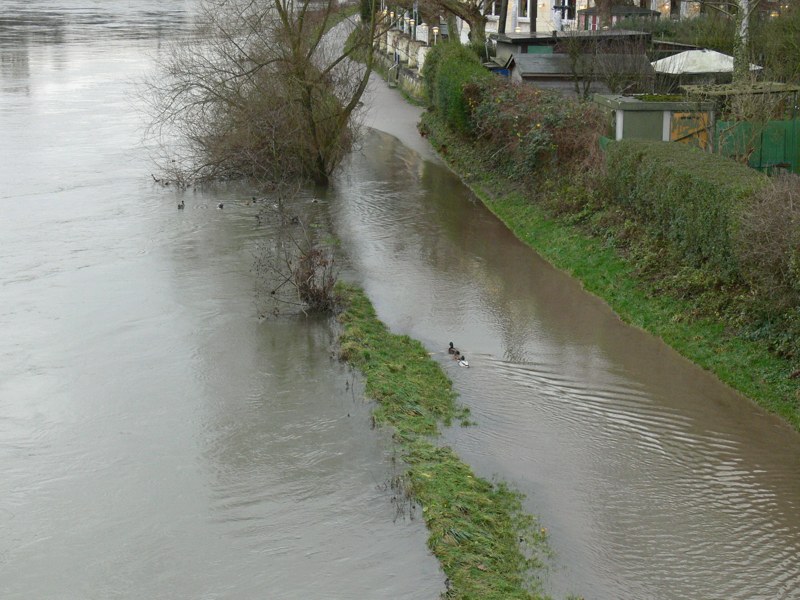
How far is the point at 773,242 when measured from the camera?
41.6 ft

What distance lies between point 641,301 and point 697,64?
12057 mm

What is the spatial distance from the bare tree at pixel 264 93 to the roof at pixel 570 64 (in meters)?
5.25

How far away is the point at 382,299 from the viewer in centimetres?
1723

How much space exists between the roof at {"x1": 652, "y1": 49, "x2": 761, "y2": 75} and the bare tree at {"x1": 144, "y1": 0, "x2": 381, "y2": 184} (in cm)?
742

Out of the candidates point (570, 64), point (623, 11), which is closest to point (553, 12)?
point (623, 11)

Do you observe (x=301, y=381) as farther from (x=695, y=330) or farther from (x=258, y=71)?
(x=258, y=71)

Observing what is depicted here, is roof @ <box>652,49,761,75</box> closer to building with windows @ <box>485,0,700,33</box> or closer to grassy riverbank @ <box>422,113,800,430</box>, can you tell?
grassy riverbank @ <box>422,113,800,430</box>

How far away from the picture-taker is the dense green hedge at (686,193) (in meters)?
14.4

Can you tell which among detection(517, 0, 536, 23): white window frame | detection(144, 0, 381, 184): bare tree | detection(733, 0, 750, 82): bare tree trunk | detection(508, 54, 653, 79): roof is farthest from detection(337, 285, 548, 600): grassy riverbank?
detection(517, 0, 536, 23): white window frame

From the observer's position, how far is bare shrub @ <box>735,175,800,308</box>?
40.6ft

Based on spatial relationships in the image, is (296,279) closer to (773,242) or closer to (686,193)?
(686,193)

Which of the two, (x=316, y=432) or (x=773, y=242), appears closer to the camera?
(x=316, y=432)

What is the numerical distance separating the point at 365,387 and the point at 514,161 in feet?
38.1

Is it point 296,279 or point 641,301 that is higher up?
point 296,279
